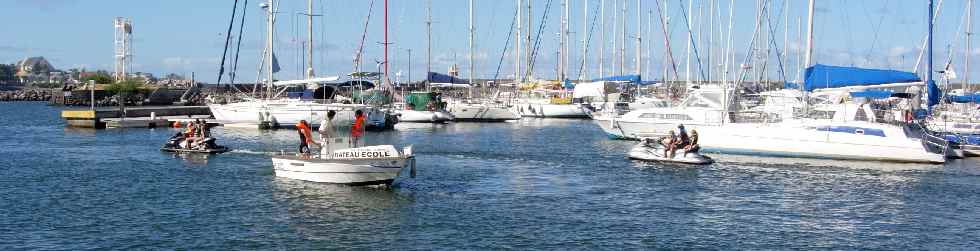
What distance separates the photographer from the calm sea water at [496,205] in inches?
941

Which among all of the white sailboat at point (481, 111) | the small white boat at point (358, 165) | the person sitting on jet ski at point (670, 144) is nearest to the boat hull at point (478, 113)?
the white sailboat at point (481, 111)

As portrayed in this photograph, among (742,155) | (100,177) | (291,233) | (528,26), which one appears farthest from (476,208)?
(528,26)

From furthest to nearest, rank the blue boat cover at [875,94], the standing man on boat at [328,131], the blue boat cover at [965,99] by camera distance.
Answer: the blue boat cover at [965,99]
the blue boat cover at [875,94]
the standing man on boat at [328,131]

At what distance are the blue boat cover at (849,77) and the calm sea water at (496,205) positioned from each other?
3999mm

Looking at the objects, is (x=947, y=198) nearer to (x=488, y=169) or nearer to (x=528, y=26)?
(x=488, y=169)

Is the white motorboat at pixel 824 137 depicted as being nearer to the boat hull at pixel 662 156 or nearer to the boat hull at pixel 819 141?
the boat hull at pixel 819 141

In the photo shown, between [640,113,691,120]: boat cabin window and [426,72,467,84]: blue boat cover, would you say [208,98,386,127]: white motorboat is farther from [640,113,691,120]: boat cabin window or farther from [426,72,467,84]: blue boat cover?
[426,72,467,84]: blue boat cover

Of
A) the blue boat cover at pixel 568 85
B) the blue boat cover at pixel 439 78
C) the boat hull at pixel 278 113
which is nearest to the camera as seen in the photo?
the boat hull at pixel 278 113

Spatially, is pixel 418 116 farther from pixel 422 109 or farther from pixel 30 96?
pixel 30 96

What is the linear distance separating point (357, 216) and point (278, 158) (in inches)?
302

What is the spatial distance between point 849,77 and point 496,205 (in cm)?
2222

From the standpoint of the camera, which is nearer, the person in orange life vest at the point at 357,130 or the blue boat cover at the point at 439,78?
the person in orange life vest at the point at 357,130

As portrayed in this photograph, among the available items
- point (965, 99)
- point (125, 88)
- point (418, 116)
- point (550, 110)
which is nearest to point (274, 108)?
point (418, 116)

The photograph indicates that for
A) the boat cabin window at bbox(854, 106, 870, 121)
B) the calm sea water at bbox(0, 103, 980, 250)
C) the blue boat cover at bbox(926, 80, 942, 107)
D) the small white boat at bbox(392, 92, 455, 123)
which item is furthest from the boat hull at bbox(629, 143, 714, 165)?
the small white boat at bbox(392, 92, 455, 123)
